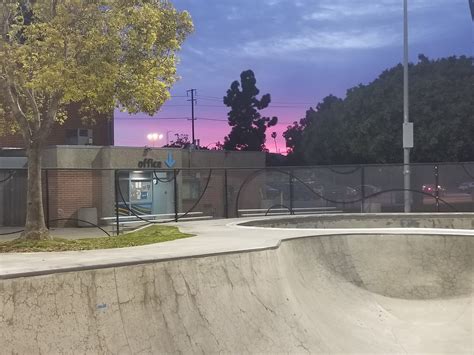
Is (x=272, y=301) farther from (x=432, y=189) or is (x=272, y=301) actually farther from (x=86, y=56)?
(x=432, y=189)

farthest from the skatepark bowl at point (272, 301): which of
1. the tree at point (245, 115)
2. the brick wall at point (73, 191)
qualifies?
the tree at point (245, 115)

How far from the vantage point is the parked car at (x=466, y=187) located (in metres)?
19.9

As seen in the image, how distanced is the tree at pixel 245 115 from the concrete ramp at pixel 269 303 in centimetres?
5885

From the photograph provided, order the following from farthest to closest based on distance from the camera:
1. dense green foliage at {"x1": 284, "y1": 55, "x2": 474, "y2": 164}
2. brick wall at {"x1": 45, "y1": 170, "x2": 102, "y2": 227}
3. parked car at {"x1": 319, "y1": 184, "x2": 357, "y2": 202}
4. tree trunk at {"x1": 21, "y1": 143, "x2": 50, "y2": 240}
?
dense green foliage at {"x1": 284, "y1": 55, "x2": 474, "y2": 164} → brick wall at {"x1": 45, "y1": 170, "x2": 102, "y2": 227} → parked car at {"x1": 319, "y1": 184, "x2": 357, "y2": 202} → tree trunk at {"x1": 21, "y1": 143, "x2": 50, "y2": 240}

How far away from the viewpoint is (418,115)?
33875 millimetres

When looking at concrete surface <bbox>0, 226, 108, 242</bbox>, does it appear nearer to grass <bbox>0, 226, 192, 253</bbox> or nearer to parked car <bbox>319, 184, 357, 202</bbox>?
grass <bbox>0, 226, 192, 253</bbox>

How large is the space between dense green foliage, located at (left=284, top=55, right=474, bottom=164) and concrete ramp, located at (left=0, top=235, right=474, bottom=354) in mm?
23860

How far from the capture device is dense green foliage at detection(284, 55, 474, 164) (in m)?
32.5

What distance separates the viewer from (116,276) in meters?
6.22

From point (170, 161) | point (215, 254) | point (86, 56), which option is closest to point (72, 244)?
point (86, 56)

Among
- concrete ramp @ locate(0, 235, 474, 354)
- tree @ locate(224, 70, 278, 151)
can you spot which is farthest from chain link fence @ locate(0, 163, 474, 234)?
tree @ locate(224, 70, 278, 151)

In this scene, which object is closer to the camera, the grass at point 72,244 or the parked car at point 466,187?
the grass at point 72,244

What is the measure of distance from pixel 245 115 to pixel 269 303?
6308 cm

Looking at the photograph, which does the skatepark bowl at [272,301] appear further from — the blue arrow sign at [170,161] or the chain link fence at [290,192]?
the blue arrow sign at [170,161]
